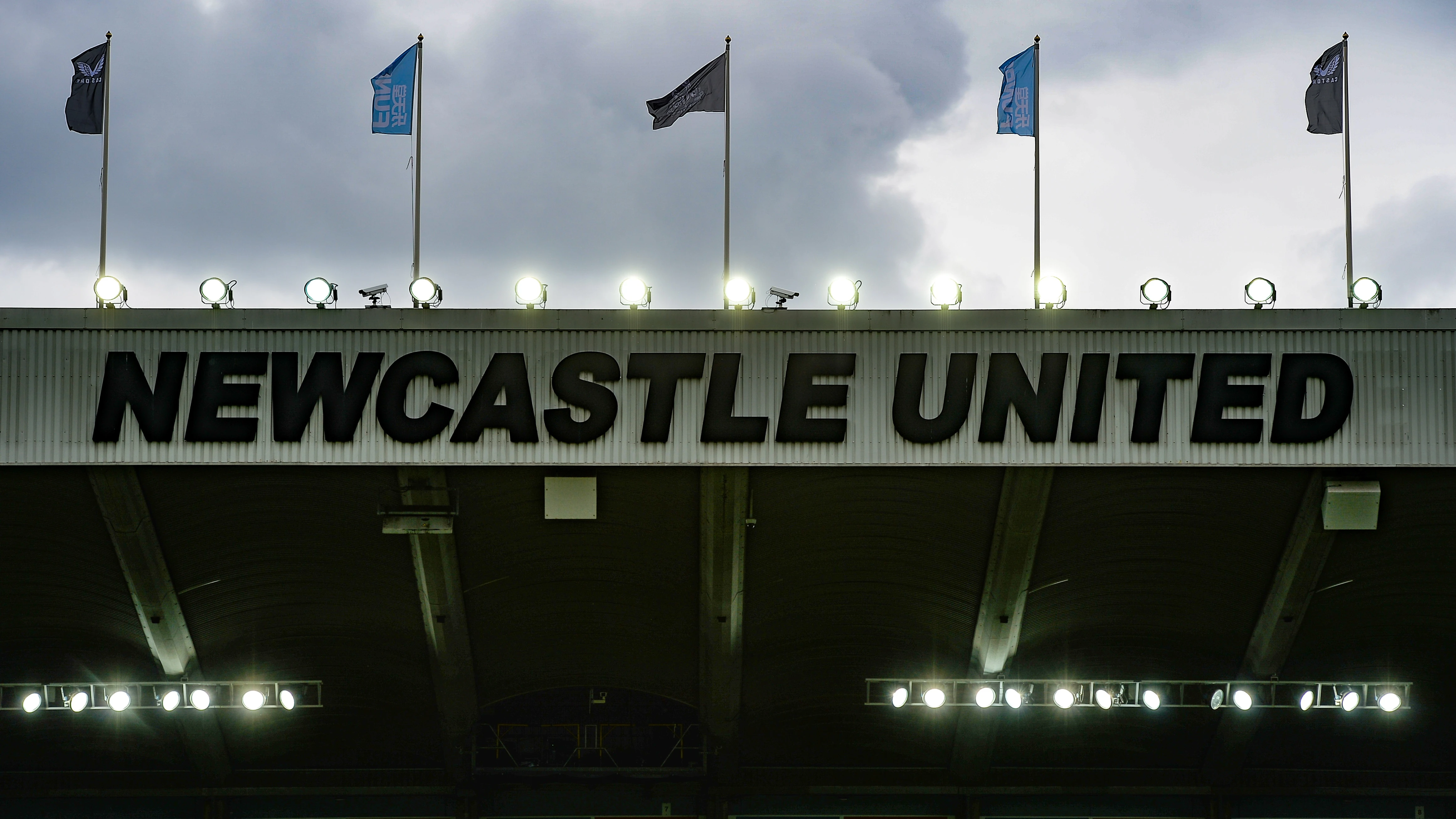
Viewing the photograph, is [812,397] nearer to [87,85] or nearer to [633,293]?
[633,293]

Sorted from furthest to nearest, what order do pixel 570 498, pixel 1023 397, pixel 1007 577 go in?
pixel 1007 577
pixel 570 498
pixel 1023 397

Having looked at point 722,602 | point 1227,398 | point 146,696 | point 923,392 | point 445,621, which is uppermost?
point 923,392

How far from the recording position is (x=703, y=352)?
15562mm

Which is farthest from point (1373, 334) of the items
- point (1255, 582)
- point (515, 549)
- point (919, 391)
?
point (515, 549)

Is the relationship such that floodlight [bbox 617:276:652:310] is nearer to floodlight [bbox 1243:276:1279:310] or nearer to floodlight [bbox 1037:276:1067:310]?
floodlight [bbox 1037:276:1067:310]

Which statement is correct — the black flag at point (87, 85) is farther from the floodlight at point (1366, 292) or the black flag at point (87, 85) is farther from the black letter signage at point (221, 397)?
the floodlight at point (1366, 292)

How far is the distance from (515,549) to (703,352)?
500 cm

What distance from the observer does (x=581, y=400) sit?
15477 mm

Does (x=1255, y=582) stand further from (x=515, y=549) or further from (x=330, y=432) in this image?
(x=330, y=432)

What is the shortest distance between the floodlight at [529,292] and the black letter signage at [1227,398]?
10.4 metres

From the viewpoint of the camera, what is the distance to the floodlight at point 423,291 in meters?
15.7

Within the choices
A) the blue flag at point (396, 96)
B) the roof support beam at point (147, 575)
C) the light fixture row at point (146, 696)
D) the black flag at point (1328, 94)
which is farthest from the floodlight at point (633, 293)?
the black flag at point (1328, 94)

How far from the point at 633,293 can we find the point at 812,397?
10.7 feet

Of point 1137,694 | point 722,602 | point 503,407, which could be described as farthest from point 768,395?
point 1137,694
